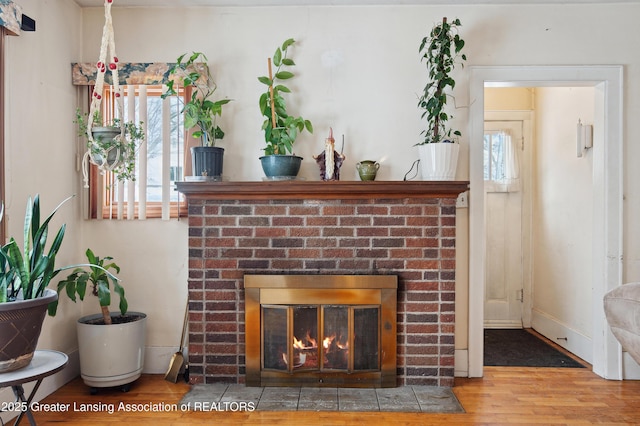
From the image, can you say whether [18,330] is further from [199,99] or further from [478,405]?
[478,405]

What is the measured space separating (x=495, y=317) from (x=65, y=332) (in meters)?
3.59

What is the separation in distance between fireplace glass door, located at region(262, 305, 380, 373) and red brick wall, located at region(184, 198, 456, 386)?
20 centimetres

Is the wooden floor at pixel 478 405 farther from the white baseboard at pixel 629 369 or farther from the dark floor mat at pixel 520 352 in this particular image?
the dark floor mat at pixel 520 352

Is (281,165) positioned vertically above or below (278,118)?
below

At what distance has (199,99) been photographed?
3.06 m

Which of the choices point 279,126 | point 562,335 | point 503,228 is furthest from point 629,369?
point 279,126

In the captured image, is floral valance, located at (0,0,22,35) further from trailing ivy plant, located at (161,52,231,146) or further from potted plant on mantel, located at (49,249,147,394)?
potted plant on mantel, located at (49,249,147,394)

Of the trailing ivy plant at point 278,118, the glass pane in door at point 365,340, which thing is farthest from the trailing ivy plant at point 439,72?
the glass pane in door at point 365,340

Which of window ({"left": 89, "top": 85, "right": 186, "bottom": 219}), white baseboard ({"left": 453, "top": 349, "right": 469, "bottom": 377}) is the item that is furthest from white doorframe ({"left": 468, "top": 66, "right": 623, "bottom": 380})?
window ({"left": 89, "top": 85, "right": 186, "bottom": 219})

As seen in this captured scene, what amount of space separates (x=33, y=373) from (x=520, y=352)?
325 centimetres

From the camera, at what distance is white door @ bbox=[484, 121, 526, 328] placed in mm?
4309

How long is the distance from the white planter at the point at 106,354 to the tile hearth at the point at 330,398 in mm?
431

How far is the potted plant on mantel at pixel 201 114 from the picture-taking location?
9.41 feet

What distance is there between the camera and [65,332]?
2900 millimetres
